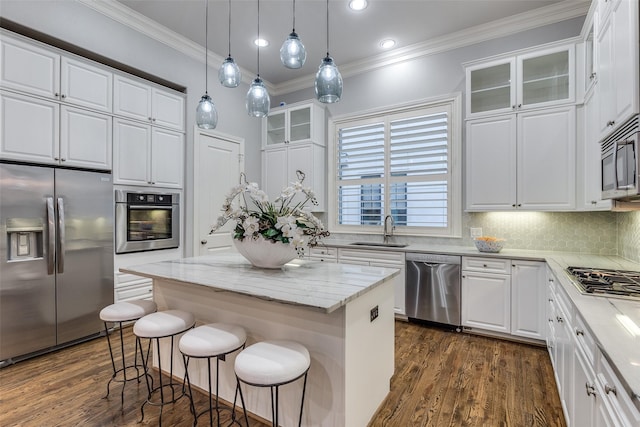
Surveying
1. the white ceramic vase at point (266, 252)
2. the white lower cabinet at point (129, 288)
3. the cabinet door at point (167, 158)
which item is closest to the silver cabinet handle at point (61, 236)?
the white lower cabinet at point (129, 288)

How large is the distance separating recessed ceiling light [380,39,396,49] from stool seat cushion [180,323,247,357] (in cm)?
370

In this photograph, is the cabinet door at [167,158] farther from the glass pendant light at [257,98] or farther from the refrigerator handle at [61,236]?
the glass pendant light at [257,98]

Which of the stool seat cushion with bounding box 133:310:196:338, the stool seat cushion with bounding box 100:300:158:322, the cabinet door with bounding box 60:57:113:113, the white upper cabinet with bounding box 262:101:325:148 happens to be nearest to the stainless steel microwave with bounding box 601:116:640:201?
the stool seat cushion with bounding box 133:310:196:338

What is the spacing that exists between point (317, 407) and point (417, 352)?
1.50 meters

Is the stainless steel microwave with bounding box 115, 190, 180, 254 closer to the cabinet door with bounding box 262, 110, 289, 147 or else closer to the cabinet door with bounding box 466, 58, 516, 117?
the cabinet door with bounding box 262, 110, 289, 147

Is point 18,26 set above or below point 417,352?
above

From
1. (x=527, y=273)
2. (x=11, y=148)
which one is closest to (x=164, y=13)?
(x=11, y=148)

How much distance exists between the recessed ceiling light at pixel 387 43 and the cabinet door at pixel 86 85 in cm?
311

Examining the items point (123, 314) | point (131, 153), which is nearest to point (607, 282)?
point (123, 314)

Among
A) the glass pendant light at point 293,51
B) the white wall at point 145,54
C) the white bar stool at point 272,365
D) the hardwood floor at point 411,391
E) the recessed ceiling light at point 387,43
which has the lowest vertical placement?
the hardwood floor at point 411,391

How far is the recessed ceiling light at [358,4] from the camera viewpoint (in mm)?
3150

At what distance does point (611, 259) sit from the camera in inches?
111

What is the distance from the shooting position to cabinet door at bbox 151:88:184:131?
365 centimetres

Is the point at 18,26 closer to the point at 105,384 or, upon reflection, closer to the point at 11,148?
the point at 11,148
